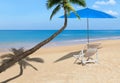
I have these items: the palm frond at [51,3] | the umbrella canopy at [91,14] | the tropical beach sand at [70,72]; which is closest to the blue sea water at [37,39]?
the palm frond at [51,3]

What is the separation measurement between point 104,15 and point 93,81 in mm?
5322

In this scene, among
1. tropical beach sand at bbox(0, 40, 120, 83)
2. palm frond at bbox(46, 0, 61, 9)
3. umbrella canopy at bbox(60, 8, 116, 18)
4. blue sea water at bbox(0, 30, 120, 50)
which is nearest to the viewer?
tropical beach sand at bbox(0, 40, 120, 83)

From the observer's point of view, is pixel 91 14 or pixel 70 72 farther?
pixel 91 14

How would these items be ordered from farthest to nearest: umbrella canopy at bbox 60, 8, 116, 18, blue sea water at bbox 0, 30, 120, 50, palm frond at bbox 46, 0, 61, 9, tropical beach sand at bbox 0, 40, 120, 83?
blue sea water at bbox 0, 30, 120, 50 < umbrella canopy at bbox 60, 8, 116, 18 < palm frond at bbox 46, 0, 61, 9 < tropical beach sand at bbox 0, 40, 120, 83

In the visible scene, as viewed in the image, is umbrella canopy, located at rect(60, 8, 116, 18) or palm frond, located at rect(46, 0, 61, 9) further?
umbrella canopy, located at rect(60, 8, 116, 18)

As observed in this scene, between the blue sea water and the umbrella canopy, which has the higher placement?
the umbrella canopy

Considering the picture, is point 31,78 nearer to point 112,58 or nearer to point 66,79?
point 66,79

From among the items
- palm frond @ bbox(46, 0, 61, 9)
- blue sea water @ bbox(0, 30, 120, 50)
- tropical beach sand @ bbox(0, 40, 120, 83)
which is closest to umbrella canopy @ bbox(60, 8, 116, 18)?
palm frond @ bbox(46, 0, 61, 9)

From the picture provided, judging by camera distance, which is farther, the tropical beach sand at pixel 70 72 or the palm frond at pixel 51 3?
the palm frond at pixel 51 3

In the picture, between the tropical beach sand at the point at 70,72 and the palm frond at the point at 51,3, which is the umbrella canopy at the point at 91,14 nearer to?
the palm frond at the point at 51,3

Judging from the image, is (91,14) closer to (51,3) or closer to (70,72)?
(51,3)

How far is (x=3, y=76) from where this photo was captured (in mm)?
11406

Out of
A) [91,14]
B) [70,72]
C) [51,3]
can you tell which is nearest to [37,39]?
[91,14]

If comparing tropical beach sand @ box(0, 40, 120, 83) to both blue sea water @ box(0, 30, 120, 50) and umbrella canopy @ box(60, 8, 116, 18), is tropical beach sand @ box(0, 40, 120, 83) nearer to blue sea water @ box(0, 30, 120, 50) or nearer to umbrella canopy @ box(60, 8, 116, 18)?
umbrella canopy @ box(60, 8, 116, 18)
